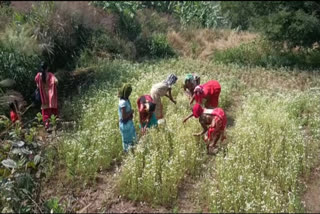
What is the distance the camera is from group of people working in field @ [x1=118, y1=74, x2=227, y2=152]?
6.74 m

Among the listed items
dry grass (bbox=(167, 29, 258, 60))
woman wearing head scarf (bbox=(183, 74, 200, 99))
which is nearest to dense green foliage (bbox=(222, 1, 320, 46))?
dry grass (bbox=(167, 29, 258, 60))

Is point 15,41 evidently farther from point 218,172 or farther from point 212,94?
point 218,172

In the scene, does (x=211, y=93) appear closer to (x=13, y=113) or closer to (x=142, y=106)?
(x=142, y=106)

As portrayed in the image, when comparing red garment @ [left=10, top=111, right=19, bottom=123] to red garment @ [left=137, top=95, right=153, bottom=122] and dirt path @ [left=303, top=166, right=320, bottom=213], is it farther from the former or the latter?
dirt path @ [left=303, top=166, right=320, bottom=213]

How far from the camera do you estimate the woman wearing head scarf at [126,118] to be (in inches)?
265

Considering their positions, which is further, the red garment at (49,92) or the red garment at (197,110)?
the red garment at (49,92)

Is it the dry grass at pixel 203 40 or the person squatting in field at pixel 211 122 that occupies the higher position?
the person squatting in field at pixel 211 122

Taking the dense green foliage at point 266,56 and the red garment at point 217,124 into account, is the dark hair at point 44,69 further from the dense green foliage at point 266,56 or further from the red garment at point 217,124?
the dense green foliage at point 266,56

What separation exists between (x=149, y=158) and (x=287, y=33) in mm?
6990

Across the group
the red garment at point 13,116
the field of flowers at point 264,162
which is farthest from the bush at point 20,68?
the field of flowers at point 264,162

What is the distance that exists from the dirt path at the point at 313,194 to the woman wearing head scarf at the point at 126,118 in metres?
2.94

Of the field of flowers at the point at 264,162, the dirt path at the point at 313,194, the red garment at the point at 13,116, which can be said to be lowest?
the dirt path at the point at 313,194

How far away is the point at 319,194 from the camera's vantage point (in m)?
6.15

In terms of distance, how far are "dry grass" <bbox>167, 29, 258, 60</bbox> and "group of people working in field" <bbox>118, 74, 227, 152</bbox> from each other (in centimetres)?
569
